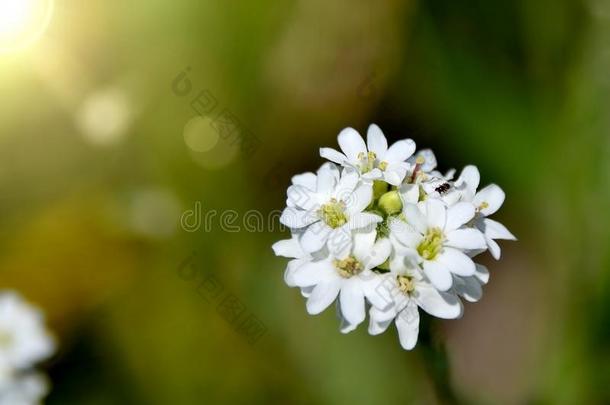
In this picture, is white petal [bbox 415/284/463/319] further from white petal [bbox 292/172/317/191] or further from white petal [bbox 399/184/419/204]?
white petal [bbox 292/172/317/191]

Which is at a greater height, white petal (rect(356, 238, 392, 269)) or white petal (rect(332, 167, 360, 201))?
white petal (rect(332, 167, 360, 201))

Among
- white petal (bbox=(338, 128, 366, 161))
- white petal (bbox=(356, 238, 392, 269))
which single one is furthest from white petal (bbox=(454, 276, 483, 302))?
white petal (bbox=(338, 128, 366, 161))

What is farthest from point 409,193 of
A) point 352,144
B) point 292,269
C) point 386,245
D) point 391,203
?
point 292,269

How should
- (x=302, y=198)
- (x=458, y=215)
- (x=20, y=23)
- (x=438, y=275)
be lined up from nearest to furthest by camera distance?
(x=438, y=275)
(x=458, y=215)
(x=302, y=198)
(x=20, y=23)

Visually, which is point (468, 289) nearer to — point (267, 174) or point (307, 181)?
point (307, 181)

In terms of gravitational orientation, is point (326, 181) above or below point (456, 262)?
above

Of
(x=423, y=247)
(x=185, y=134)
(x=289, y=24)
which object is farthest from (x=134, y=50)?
(x=423, y=247)
